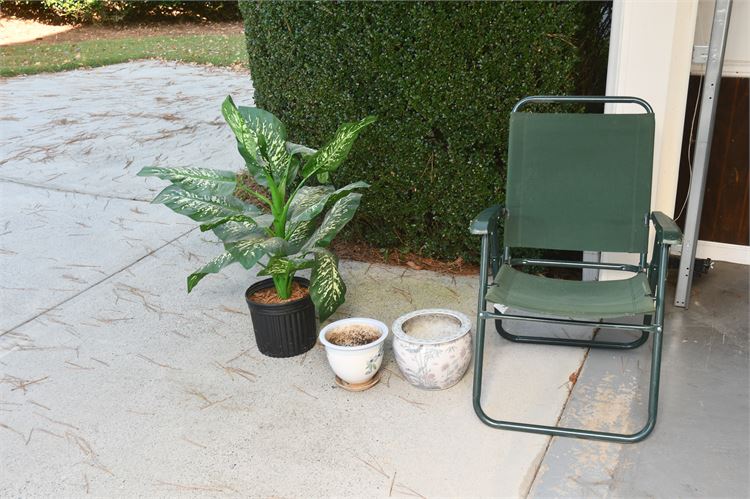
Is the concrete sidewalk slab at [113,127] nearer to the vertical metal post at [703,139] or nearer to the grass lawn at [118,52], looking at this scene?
the grass lawn at [118,52]

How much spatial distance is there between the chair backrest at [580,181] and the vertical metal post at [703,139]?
0.42 m

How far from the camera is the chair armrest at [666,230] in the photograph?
7.55ft

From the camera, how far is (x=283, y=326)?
2.85 m

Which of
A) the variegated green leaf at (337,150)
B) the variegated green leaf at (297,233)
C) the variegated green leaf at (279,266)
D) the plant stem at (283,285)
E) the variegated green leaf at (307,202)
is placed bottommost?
the plant stem at (283,285)

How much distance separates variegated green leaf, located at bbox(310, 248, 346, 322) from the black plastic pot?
4.5 inches

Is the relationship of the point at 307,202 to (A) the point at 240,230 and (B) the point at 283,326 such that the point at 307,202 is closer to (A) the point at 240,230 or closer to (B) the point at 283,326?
(A) the point at 240,230

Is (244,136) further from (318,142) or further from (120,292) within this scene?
(120,292)

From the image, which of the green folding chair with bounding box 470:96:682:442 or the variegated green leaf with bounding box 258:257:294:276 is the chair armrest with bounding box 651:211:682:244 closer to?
the green folding chair with bounding box 470:96:682:442

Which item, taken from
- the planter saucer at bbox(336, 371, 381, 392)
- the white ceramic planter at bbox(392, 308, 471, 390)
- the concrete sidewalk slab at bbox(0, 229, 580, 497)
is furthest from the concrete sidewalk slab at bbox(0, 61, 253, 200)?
the white ceramic planter at bbox(392, 308, 471, 390)

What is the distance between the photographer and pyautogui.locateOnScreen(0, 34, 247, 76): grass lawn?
9.30m

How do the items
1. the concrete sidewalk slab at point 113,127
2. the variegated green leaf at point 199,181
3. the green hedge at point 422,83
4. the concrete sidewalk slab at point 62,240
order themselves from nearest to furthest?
the variegated green leaf at point 199,181, the green hedge at point 422,83, the concrete sidewalk slab at point 62,240, the concrete sidewalk slab at point 113,127

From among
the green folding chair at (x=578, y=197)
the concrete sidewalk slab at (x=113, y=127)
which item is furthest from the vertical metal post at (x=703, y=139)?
the concrete sidewalk slab at (x=113, y=127)

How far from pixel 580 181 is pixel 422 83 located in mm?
923

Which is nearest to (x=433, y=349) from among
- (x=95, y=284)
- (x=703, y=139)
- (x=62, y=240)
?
(x=703, y=139)
